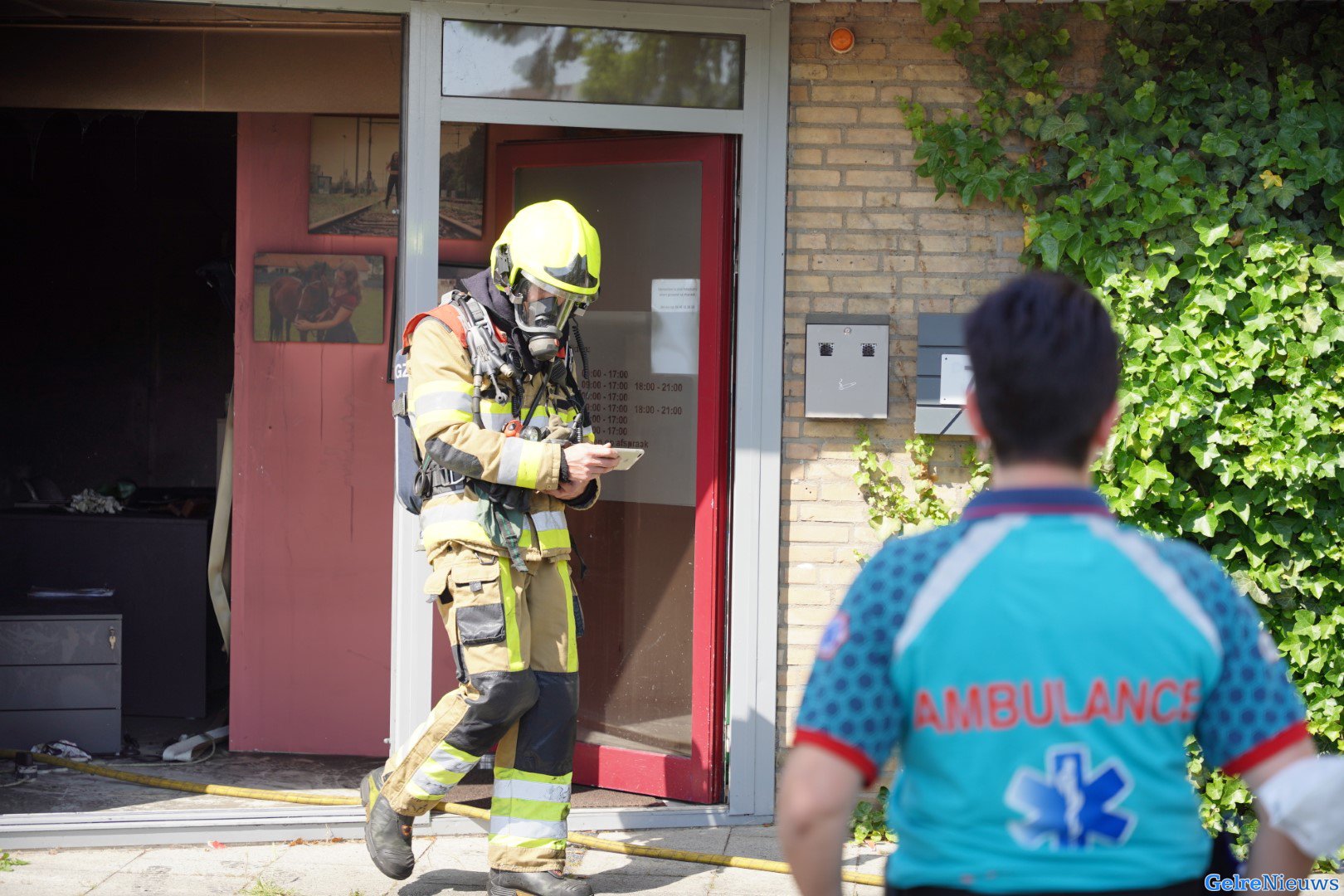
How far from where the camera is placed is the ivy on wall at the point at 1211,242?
4.51m

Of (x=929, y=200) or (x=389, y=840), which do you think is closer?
(x=389, y=840)

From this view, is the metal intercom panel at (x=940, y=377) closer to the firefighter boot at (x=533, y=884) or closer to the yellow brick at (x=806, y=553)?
the yellow brick at (x=806, y=553)

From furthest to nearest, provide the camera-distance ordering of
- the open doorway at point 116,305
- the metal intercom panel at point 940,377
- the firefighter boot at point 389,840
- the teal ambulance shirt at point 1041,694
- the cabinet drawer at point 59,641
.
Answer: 1. the open doorway at point 116,305
2. the cabinet drawer at point 59,641
3. the metal intercom panel at point 940,377
4. the firefighter boot at point 389,840
5. the teal ambulance shirt at point 1041,694

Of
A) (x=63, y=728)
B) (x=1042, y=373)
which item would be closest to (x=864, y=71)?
(x=1042, y=373)

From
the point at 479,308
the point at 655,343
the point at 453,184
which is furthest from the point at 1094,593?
the point at 453,184

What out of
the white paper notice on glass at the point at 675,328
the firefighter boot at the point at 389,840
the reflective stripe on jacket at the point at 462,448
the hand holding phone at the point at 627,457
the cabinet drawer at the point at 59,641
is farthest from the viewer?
the cabinet drawer at the point at 59,641

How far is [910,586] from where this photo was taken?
149 centimetres

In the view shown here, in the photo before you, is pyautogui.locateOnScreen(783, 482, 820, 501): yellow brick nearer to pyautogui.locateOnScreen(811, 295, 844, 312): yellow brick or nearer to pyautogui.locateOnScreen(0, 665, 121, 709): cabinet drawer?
pyautogui.locateOnScreen(811, 295, 844, 312): yellow brick

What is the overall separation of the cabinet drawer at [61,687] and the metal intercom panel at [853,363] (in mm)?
3291

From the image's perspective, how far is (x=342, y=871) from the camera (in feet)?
14.2

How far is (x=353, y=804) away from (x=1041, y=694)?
3881 millimetres

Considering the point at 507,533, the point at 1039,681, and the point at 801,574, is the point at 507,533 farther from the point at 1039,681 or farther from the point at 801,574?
the point at 1039,681

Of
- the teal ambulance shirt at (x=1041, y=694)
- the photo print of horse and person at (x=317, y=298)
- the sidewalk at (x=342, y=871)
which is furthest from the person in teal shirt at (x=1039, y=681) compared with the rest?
the photo print of horse and person at (x=317, y=298)

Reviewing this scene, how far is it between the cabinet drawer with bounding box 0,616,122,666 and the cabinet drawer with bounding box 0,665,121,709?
0.03 m
